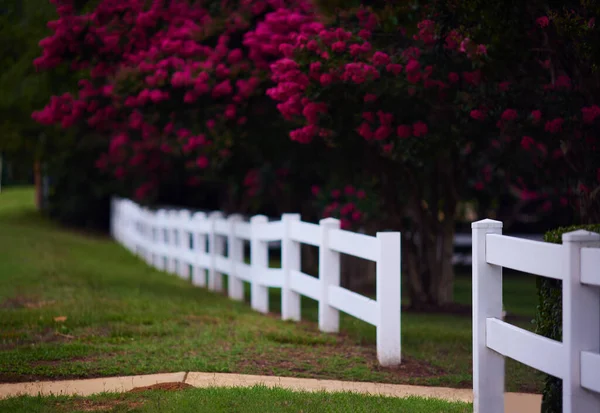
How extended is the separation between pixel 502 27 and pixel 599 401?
16.8 feet

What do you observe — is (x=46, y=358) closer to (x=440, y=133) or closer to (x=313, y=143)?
(x=440, y=133)

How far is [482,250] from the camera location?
21.0 ft

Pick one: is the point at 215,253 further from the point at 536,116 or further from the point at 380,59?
the point at 536,116

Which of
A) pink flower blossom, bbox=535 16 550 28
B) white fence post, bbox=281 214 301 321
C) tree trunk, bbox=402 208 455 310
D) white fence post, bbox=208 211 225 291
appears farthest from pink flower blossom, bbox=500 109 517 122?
white fence post, bbox=208 211 225 291

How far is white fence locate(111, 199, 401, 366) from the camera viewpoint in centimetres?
873

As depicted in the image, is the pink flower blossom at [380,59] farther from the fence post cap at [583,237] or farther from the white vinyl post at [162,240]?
the white vinyl post at [162,240]

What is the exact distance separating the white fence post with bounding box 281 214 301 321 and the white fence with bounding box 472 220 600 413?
17.4 feet

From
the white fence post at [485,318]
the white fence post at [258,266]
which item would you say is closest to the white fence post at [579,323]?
the white fence post at [485,318]

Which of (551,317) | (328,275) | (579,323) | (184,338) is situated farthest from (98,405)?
(328,275)

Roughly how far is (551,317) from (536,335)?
0.30m

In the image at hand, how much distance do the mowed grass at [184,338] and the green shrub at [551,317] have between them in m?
1.95

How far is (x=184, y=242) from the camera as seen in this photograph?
1755cm

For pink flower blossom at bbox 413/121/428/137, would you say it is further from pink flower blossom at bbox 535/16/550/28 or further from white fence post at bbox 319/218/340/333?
pink flower blossom at bbox 535/16/550/28

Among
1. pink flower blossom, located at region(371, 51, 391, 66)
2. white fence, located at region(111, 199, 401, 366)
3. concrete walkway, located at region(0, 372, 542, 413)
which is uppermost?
pink flower blossom, located at region(371, 51, 391, 66)
